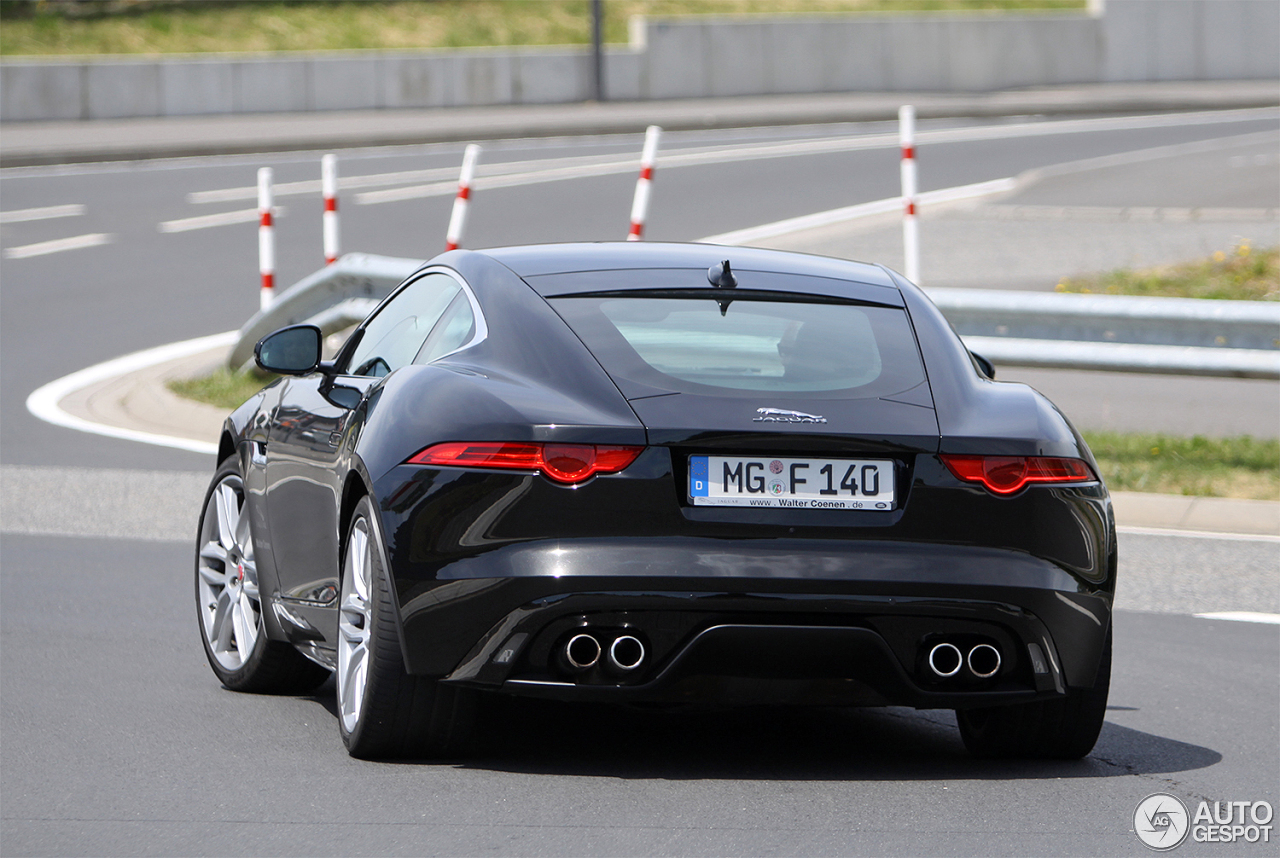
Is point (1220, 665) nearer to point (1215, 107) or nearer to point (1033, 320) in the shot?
point (1033, 320)

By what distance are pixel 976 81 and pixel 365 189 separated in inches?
909

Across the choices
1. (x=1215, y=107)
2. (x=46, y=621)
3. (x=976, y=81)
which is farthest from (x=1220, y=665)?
(x=976, y=81)

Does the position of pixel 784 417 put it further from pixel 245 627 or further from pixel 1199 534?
pixel 1199 534

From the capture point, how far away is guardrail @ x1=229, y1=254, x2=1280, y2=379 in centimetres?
1034

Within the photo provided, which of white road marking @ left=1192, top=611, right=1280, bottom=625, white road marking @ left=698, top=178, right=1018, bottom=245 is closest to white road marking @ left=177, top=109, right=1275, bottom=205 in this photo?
white road marking @ left=698, top=178, right=1018, bottom=245

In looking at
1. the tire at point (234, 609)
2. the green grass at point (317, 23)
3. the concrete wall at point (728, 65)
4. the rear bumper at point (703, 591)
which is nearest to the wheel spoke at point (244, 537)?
the tire at point (234, 609)

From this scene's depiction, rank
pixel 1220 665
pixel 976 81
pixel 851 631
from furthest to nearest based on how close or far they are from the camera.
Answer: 1. pixel 976 81
2. pixel 1220 665
3. pixel 851 631

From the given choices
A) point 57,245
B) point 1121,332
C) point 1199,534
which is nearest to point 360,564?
point 1199,534

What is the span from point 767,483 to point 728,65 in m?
38.0

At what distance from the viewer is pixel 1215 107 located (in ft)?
131

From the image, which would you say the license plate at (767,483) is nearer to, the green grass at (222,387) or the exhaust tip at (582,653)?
the exhaust tip at (582,653)

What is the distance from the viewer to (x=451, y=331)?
5.21 m

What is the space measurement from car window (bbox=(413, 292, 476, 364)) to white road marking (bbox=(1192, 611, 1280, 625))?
3.68 metres

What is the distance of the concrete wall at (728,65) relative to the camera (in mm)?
35281
